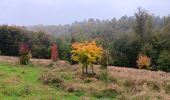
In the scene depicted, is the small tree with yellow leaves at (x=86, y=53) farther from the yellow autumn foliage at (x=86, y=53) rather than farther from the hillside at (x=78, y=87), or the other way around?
the hillside at (x=78, y=87)

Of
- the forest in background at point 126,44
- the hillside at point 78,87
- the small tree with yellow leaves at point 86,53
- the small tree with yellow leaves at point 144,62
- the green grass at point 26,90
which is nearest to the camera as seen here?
the green grass at point 26,90

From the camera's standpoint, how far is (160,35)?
88250 millimetres

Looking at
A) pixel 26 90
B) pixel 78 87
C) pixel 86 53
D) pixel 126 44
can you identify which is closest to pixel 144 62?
pixel 126 44

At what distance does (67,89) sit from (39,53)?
166 feet

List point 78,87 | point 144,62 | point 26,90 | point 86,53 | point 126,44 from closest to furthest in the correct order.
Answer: point 26,90
point 78,87
point 86,53
point 144,62
point 126,44

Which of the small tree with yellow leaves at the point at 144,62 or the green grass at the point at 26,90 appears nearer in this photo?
the green grass at the point at 26,90

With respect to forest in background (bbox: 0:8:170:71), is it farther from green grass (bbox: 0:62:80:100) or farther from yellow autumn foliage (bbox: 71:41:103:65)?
green grass (bbox: 0:62:80:100)

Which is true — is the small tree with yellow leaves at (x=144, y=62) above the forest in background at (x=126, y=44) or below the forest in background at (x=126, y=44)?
below

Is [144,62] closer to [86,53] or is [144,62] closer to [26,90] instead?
[86,53]

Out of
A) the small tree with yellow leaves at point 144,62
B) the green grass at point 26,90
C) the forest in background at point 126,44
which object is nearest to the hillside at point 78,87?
the green grass at point 26,90

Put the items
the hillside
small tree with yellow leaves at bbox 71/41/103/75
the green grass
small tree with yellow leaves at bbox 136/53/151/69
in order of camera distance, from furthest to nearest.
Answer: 1. small tree with yellow leaves at bbox 136/53/151/69
2. small tree with yellow leaves at bbox 71/41/103/75
3. the hillside
4. the green grass

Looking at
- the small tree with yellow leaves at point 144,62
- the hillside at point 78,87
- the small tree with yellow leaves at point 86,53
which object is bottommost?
the small tree with yellow leaves at point 144,62

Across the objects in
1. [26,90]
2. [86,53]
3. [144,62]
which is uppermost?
[86,53]

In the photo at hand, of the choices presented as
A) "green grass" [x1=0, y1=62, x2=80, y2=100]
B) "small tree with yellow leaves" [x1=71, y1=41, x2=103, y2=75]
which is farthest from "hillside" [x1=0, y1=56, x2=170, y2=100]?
"small tree with yellow leaves" [x1=71, y1=41, x2=103, y2=75]
